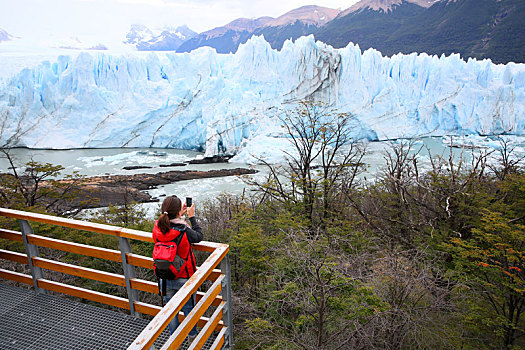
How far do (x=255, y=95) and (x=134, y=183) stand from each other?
1202cm

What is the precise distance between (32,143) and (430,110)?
3238 cm

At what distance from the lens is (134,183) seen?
18.0 m

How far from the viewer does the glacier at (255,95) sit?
82.6 ft

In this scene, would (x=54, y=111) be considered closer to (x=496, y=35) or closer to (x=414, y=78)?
(x=414, y=78)

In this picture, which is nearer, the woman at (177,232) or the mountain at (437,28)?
the woman at (177,232)

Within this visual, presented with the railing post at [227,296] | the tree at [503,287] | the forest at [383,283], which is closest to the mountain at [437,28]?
the forest at [383,283]

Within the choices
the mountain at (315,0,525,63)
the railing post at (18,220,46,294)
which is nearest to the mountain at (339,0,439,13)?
the mountain at (315,0,525,63)

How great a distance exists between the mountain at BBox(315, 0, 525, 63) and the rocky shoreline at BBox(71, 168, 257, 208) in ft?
123

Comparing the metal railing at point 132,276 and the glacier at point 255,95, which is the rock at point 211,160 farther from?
the metal railing at point 132,276

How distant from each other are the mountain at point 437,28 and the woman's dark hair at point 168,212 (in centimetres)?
4582

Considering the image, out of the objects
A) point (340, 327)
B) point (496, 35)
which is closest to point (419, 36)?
point (496, 35)

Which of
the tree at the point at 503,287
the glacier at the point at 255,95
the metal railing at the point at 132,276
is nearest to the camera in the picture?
the metal railing at the point at 132,276

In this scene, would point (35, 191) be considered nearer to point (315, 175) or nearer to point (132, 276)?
point (132, 276)

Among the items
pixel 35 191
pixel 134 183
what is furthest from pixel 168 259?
pixel 134 183
